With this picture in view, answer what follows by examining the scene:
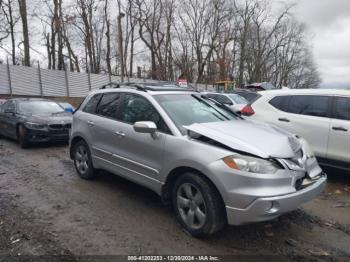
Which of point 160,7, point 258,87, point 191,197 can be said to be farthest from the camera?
point 160,7

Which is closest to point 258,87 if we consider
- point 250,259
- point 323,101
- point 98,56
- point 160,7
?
point 323,101

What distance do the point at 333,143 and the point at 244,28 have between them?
47049 millimetres

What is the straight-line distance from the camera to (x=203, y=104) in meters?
4.98

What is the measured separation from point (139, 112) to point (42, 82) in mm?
22432

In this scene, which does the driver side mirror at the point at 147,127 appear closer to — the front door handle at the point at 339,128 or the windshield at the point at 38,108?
the front door handle at the point at 339,128

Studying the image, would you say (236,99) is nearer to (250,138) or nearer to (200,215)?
(250,138)

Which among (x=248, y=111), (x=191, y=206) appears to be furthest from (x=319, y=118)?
(x=191, y=206)

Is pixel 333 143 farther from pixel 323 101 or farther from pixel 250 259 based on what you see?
pixel 250 259

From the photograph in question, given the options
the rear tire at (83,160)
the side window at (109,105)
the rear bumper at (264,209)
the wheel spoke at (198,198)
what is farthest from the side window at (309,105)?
the rear tire at (83,160)

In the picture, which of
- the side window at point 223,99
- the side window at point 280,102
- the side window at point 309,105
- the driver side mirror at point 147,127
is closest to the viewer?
the driver side mirror at point 147,127

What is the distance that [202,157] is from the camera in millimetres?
3652

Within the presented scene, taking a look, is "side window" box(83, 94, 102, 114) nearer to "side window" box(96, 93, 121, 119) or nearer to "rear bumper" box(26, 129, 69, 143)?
"side window" box(96, 93, 121, 119)

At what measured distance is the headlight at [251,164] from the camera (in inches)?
135

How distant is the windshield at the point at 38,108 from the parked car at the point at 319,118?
21.3ft
